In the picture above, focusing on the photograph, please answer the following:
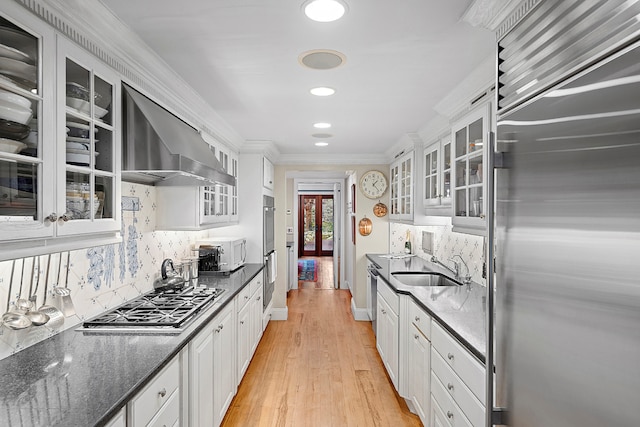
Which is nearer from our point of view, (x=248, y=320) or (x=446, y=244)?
(x=248, y=320)

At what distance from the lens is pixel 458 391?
1932 millimetres

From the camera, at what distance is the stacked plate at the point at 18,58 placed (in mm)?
1197

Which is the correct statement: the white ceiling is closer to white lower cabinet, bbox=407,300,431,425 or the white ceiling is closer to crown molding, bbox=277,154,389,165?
white lower cabinet, bbox=407,300,431,425

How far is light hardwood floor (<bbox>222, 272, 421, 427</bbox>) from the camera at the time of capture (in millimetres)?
2908

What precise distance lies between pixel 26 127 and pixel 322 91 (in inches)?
71.2

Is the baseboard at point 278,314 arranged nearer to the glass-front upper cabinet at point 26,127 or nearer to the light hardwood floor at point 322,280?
the light hardwood floor at point 322,280

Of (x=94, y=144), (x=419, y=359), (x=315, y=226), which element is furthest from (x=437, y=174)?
(x=315, y=226)

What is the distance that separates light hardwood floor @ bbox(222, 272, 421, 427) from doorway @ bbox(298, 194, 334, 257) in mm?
6654

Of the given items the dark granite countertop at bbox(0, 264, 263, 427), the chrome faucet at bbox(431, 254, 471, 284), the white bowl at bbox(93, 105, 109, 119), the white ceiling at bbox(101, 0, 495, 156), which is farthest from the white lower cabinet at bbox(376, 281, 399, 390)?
the white bowl at bbox(93, 105, 109, 119)

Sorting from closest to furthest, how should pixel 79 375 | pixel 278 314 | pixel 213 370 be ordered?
pixel 79 375 → pixel 213 370 → pixel 278 314

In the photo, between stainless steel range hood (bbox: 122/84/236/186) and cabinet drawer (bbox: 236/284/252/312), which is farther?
cabinet drawer (bbox: 236/284/252/312)

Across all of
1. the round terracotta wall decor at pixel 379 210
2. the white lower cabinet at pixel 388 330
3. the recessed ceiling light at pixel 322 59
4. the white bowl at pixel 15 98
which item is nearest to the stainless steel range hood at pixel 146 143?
the white bowl at pixel 15 98

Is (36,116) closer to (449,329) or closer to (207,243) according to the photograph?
(449,329)

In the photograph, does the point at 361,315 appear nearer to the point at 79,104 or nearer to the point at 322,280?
the point at 322,280
